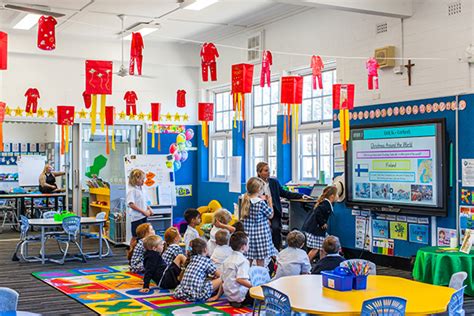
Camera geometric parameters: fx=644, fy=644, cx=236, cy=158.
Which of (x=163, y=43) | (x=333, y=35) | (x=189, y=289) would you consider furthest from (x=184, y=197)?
(x=189, y=289)

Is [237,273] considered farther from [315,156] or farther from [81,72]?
[81,72]

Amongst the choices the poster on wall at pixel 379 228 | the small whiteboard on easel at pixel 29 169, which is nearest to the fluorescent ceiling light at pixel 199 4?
the poster on wall at pixel 379 228

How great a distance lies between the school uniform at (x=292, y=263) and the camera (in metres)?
6.57

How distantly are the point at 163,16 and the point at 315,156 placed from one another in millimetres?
3741

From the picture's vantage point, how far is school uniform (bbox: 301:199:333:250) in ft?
26.2

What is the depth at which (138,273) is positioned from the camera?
8.52 metres

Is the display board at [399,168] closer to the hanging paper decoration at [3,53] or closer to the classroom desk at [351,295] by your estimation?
the classroom desk at [351,295]

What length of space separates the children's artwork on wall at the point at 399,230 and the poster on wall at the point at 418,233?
78 mm

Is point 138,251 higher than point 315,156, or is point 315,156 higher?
point 315,156

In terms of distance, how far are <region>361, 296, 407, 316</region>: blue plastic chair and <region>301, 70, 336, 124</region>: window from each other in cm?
703

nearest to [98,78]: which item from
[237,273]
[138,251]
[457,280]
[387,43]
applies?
[138,251]

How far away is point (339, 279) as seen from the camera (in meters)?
4.68

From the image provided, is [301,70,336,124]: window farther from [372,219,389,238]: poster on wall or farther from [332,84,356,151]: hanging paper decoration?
[372,219,389,238]: poster on wall

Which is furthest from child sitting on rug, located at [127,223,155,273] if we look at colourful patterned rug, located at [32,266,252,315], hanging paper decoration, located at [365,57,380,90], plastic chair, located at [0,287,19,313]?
plastic chair, located at [0,287,19,313]
